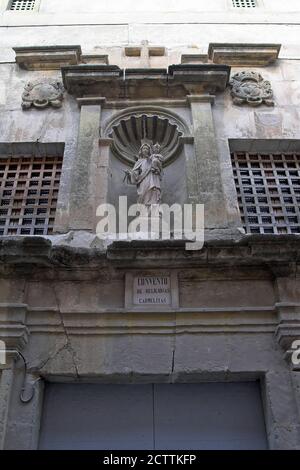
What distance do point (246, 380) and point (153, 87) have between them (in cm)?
420

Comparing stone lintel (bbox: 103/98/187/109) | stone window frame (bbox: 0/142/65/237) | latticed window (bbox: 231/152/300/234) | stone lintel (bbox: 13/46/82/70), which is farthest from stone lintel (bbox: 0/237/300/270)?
stone lintel (bbox: 13/46/82/70)

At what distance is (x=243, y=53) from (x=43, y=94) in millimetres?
3103

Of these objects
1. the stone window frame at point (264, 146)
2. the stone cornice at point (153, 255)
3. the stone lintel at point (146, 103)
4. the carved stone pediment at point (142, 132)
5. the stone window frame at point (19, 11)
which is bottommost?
the stone cornice at point (153, 255)

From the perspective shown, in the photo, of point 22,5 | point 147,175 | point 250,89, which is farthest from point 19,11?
point 147,175

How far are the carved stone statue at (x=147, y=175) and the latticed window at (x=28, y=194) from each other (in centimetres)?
102

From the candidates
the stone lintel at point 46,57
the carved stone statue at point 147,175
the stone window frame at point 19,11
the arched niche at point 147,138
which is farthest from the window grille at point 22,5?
the carved stone statue at point 147,175

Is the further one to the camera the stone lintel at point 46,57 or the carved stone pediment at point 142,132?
the stone lintel at point 46,57

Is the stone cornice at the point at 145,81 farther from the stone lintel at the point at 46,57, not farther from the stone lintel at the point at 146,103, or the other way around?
the stone lintel at the point at 46,57

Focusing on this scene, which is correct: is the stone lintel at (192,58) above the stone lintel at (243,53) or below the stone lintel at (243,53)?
below

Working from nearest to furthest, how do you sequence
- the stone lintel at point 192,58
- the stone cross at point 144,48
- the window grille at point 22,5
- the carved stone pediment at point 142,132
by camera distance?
the carved stone pediment at point 142,132 → the stone lintel at point 192,58 → the stone cross at point 144,48 → the window grille at point 22,5

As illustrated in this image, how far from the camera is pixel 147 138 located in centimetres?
683

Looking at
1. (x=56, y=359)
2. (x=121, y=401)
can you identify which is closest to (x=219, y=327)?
(x=121, y=401)

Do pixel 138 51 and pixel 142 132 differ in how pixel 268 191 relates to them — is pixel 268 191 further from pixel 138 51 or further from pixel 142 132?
pixel 138 51

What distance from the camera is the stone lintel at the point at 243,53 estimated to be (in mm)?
7488
